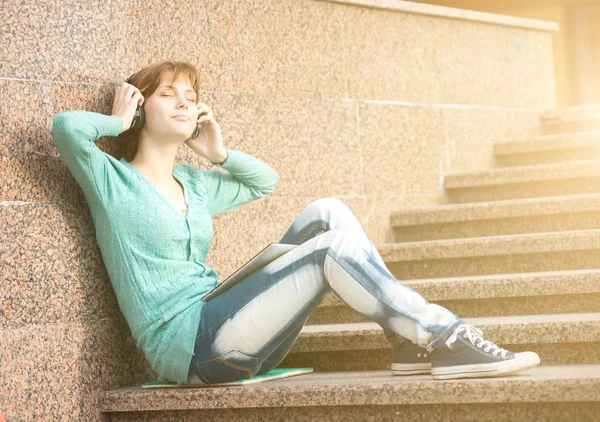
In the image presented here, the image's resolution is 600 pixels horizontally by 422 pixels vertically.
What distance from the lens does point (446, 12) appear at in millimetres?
6230

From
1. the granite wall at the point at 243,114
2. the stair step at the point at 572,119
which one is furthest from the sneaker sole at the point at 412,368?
the stair step at the point at 572,119

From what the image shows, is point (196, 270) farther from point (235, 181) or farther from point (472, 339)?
point (472, 339)

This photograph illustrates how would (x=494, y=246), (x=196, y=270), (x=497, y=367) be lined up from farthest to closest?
(x=494, y=246), (x=196, y=270), (x=497, y=367)

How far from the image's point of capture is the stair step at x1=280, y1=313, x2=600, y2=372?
3.58 m

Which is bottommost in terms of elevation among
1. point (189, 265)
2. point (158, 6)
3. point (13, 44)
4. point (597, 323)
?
point (597, 323)

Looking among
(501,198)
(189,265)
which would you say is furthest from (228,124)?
(501,198)

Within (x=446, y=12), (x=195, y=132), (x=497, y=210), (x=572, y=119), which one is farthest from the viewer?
(x=572, y=119)

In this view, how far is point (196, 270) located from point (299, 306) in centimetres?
55

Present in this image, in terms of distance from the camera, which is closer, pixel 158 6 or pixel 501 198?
pixel 158 6

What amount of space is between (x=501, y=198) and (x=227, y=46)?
79.6 inches

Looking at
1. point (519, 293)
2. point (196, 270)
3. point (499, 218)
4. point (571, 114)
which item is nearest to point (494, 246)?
point (499, 218)

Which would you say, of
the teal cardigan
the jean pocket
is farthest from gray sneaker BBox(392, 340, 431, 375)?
the teal cardigan

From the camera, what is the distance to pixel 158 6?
4.42 metres

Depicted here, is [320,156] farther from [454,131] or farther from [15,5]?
[15,5]
